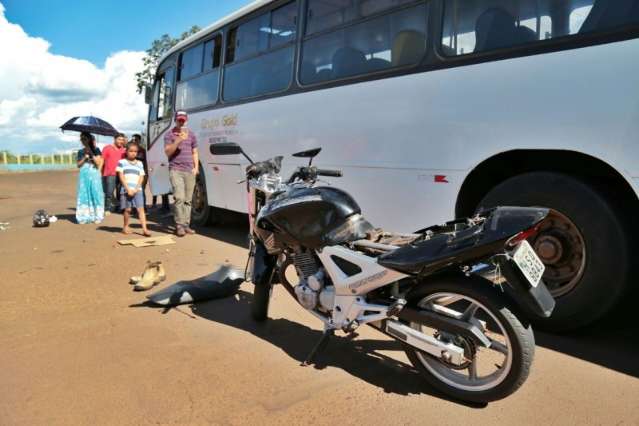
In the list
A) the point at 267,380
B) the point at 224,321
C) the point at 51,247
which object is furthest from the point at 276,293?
the point at 51,247

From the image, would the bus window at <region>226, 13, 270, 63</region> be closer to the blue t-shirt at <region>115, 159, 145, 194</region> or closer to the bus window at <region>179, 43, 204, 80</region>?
the bus window at <region>179, 43, 204, 80</region>

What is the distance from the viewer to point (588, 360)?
9.20ft

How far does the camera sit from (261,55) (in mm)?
5879

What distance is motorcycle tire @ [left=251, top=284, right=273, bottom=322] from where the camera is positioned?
3373 mm

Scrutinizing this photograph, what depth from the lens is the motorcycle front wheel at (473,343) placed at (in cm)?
209

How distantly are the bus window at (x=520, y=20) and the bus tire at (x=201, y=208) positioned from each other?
4959mm

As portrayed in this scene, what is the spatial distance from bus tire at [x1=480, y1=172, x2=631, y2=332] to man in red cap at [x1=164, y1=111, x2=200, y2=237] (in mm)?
4772

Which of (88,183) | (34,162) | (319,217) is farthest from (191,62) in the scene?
(34,162)

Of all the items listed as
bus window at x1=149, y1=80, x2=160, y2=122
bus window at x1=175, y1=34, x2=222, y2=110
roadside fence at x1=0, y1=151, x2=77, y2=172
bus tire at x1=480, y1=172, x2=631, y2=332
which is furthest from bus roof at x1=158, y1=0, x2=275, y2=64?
roadside fence at x1=0, y1=151, x2=77, y2=172

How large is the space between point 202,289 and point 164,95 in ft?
19.4

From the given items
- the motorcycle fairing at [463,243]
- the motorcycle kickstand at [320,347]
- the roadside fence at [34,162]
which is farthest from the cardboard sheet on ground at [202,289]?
the roadside fence at [34,162]

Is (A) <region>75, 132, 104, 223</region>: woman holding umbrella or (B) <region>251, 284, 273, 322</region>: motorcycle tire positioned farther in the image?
(A) <region>75, 132, 104, 223</region>: woman holding umbrella

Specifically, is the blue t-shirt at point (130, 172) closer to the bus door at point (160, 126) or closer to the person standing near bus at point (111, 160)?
the bus door at point (160, 126)

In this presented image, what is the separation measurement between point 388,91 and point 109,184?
774 centimetres
